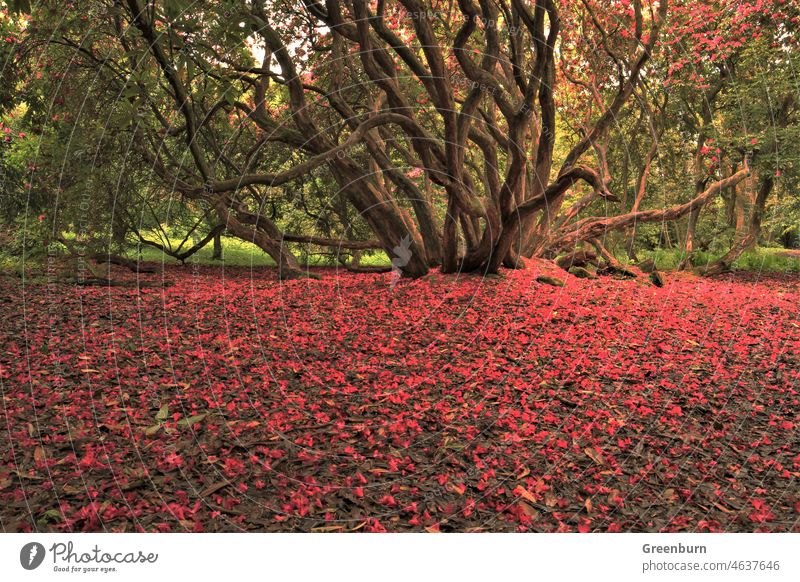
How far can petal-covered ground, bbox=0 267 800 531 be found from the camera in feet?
15.6

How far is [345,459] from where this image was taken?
5434 millimetres

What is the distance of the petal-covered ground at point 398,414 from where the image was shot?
4754 mm

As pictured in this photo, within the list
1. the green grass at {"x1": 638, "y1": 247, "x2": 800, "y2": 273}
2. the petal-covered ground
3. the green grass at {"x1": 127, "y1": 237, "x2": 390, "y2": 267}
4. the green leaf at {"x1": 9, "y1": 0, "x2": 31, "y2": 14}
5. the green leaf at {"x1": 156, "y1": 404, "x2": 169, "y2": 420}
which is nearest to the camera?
the petal-covered ground

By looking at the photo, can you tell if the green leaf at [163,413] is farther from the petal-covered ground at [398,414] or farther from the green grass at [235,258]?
the green grass at [235,258]

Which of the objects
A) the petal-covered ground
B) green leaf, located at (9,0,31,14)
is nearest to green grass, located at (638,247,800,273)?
the petal-covered ground

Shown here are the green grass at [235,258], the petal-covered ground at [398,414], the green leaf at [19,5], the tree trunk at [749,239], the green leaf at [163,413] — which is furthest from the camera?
the green grass at [235,258]

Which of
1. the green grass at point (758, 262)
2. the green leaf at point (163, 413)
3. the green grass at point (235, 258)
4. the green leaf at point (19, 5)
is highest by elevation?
the green leaf at point (19, 5)

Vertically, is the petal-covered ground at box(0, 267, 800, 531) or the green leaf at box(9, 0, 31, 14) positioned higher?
the green leaf at box(9, 0, 31, 14)

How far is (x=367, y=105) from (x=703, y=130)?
10.1 m

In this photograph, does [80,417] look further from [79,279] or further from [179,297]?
[79,279]

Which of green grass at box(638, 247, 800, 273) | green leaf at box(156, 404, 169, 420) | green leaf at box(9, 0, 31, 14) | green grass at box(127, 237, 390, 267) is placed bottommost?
green leaf at box(156, 404, 169, 420)

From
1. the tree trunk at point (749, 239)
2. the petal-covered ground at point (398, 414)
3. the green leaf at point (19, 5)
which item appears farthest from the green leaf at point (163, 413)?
the tree trunk at point (749, 239)

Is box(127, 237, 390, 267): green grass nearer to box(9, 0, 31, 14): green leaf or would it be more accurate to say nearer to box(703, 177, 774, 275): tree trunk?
box(703, 177, 774, 275): tree trunk

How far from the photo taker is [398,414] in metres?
6.41
